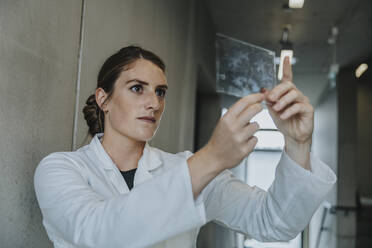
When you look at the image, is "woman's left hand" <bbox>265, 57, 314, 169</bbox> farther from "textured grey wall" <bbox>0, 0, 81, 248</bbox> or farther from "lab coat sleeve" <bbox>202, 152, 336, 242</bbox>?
"textured grey wall" <bbox>0, 0, 81, 248</bbox>

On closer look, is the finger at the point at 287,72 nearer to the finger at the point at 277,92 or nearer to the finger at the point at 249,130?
the finger at the point at 277,92

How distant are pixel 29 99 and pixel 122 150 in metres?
0.31

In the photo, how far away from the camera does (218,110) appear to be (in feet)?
22.2

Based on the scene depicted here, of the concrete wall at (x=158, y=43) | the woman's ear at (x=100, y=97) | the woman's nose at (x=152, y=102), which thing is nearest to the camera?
the woman's nose at (x=152, y=102)

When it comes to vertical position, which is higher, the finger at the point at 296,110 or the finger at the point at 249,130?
the finger at the point at 296,110

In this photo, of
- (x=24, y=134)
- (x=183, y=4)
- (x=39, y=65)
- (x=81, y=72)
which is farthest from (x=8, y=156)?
(x=183, y=4)

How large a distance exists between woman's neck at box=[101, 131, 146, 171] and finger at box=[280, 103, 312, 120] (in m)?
0.56

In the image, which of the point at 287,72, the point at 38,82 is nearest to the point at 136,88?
the point at 38,82

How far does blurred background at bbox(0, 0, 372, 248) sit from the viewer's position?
117 centimetres

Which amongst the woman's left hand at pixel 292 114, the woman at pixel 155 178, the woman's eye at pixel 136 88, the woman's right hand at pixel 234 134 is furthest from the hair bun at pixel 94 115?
the woman's right hand at pixel 234 134

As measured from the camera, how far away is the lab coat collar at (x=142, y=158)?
3.88 feet

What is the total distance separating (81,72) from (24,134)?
441 millimetres

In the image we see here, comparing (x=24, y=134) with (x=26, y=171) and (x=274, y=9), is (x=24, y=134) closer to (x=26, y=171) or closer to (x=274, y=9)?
(x=26, y=171)

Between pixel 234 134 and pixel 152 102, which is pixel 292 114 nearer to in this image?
pixel 234 134
